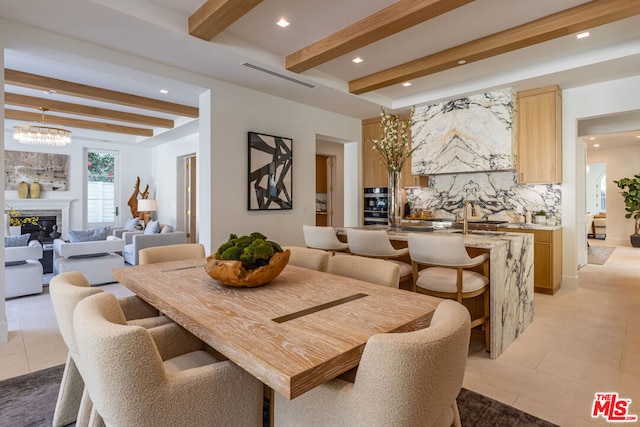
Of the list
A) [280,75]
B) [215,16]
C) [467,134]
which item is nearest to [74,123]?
[280,75]

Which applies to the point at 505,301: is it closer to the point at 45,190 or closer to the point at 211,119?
the point at 211,119

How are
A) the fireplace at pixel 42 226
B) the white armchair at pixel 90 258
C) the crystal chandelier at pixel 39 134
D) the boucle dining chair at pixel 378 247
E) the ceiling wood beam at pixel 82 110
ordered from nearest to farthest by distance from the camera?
the boucle dining chair at pixel 378 247, the white armchair at pixel 90 258, the ceiling wood beam at pixel 82 110, the crystal chandelier at pixel 39 134, the fireplace at pixel 42 226

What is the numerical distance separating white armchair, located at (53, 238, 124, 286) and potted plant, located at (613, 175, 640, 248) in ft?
37.6

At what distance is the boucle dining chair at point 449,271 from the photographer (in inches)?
97.5

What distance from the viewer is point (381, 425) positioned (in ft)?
2.98

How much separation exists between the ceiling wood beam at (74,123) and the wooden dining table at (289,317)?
6.24 m

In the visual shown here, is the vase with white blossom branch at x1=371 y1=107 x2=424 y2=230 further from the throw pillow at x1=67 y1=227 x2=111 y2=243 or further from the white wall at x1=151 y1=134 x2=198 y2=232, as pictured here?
the white wall at x1=151 y1=134 x2=198 y2=232

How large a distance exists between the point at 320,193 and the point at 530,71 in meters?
5.21

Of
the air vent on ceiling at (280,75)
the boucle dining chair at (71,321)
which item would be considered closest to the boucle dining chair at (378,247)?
the boucle dining chair at (71,321)

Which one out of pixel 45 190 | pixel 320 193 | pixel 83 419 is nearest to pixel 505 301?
pixel 83 419

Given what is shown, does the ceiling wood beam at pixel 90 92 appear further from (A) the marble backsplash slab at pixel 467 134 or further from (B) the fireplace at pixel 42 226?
(B) the fireplace at pixel 42 226

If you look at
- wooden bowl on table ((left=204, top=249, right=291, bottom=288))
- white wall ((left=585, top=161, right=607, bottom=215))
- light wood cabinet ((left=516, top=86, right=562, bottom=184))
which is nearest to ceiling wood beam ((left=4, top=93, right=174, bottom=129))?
wooden bowl on table ((left=204, top=249, right=291, bottom=288))

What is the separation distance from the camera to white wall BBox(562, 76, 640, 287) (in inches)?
168

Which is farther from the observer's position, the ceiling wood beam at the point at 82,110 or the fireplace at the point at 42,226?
the fireplace at the point at 42,226
